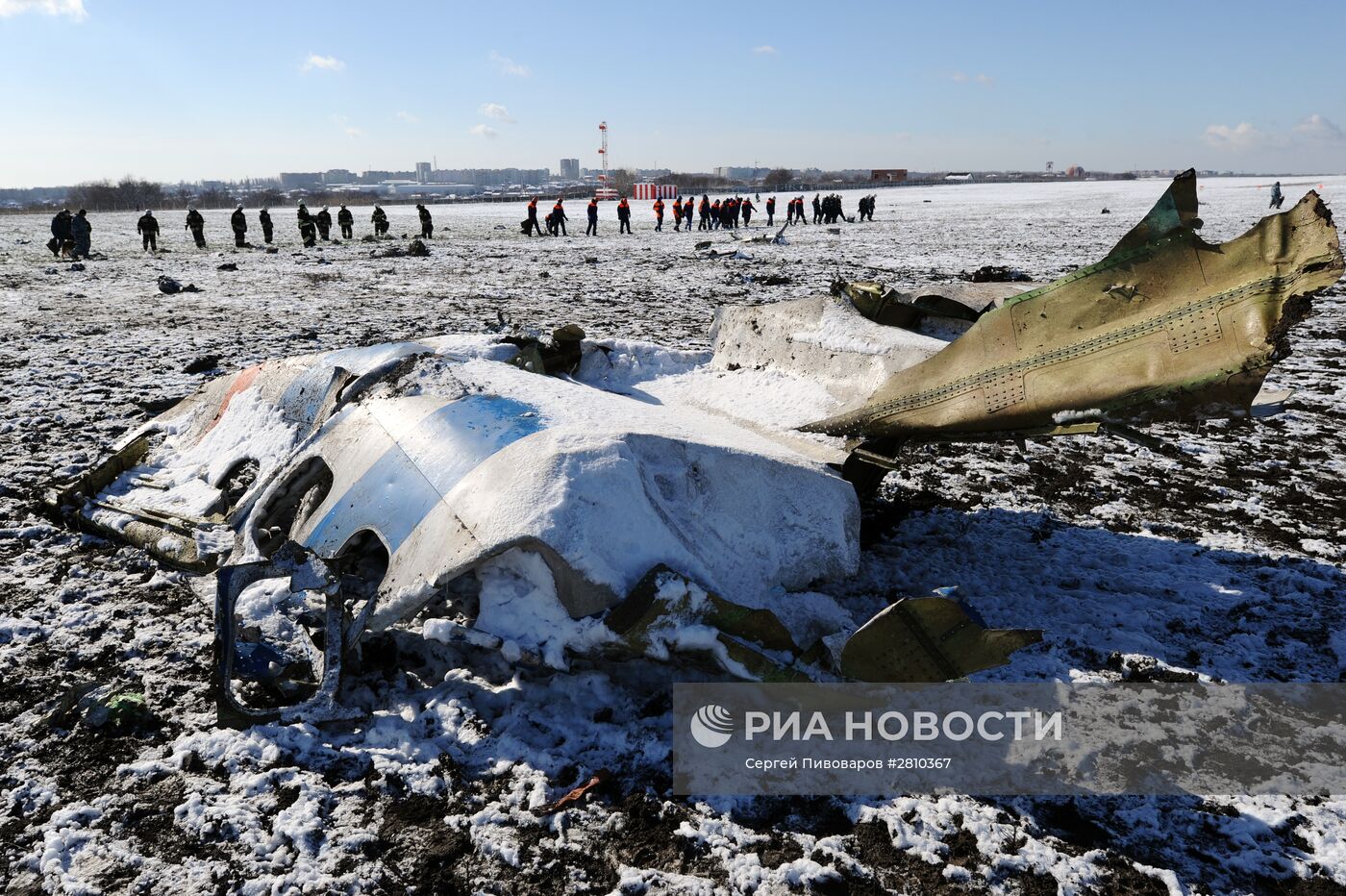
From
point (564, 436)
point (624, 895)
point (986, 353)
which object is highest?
point (986, 353)

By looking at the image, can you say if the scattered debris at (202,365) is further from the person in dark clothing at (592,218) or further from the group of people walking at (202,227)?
the person in dark clothing at (592,218)

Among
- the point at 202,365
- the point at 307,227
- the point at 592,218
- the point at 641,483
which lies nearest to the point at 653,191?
the point at 592,218

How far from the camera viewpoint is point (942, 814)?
2.75 m

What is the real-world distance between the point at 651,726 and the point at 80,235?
2508 centimetres

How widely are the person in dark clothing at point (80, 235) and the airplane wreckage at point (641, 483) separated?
68.6 ft

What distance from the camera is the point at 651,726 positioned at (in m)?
3.16

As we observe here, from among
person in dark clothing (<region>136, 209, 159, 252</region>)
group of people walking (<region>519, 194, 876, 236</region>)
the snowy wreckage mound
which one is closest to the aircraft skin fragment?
the snowy wreckage mound

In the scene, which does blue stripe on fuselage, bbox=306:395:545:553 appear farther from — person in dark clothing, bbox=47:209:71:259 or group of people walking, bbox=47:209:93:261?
person in dark clothing, bbox=47:209:71:259

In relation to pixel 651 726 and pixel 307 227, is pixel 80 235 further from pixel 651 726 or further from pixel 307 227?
pixel 651 726

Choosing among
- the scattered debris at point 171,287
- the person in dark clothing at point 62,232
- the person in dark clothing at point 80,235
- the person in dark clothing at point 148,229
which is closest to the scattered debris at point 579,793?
the scattered debris at point 171,287

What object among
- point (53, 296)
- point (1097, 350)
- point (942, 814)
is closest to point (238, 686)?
point (942, 814)

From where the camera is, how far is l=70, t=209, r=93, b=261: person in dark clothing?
2075cm

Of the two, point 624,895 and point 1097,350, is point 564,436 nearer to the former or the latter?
point 624,895

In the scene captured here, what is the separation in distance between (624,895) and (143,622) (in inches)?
119
